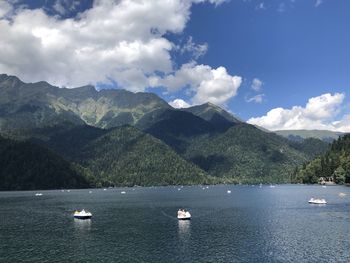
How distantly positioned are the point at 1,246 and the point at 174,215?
3137 inches

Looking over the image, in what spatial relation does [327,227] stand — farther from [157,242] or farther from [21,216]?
[21,216]

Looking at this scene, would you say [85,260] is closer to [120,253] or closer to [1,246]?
[120,253]

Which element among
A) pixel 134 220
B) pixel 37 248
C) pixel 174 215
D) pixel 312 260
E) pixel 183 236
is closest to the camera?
pixel 312 260

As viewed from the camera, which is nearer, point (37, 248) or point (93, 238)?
point (37, 248)

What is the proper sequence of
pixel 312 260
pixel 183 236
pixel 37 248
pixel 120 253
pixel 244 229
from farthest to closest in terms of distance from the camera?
pixel 244 229 → pixel 183 236 → pixel 37 248 → pixel 120 253 → pixel 312 260

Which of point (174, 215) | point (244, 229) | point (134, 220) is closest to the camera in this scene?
point (244, 229)

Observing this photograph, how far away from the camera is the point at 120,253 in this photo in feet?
316

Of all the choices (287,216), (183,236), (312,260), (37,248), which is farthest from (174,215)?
(312,260)

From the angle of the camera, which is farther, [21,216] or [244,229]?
[21,216]

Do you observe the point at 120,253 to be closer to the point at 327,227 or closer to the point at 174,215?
the point at 327,227

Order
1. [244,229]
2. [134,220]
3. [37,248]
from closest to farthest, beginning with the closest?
1. [37,248]
2. [244,229]
3. [134,220]

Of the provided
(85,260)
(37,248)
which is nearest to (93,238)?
(37,248)

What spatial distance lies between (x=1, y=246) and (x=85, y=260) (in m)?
29.8

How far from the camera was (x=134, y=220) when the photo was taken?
158 metres
